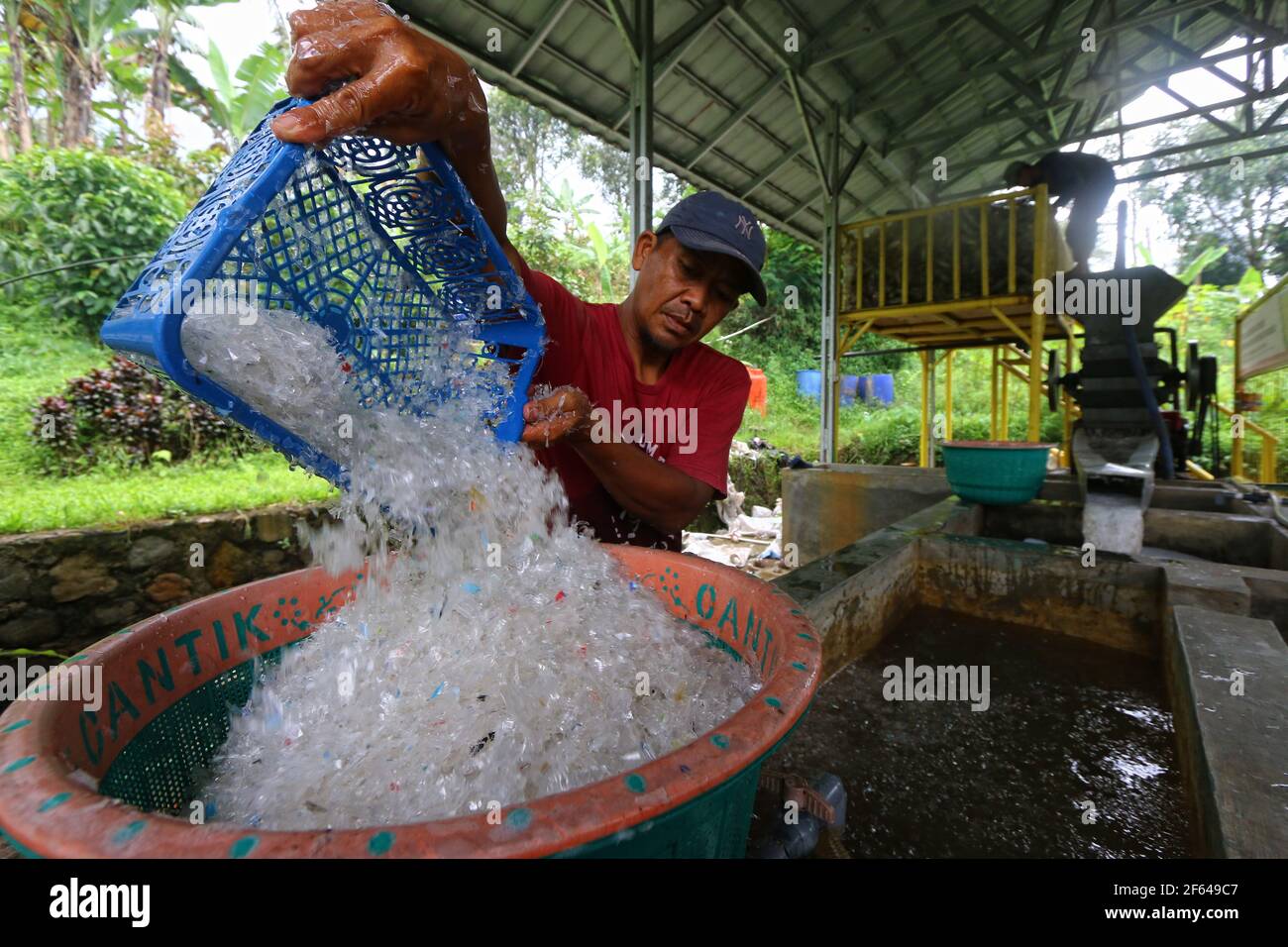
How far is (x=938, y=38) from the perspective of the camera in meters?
7.05

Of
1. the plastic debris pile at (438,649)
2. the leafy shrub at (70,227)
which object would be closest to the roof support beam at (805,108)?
the plastic debris pile at (438,649)

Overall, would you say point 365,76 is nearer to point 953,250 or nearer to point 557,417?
point 557,417

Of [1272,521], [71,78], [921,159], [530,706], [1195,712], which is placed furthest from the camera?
[921,159]

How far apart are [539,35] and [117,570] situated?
4.33 meters

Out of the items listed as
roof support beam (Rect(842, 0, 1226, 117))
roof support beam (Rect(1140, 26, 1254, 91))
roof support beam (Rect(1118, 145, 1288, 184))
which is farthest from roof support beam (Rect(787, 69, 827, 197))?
roof support beam (Rect(1118, 145, 1288, 184))

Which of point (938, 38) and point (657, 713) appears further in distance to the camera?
point (938, 38)

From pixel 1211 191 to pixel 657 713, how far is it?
2581 centimetres

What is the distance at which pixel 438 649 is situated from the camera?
3.07 feet

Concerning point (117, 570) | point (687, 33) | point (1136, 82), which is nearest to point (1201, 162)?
point (1136, 82)

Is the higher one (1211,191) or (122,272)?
(1211,191)

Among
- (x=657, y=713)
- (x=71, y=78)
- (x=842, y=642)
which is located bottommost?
(x=842, y=642)

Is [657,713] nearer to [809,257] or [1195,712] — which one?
[1195,712]

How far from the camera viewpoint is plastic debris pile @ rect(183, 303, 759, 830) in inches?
29.4
